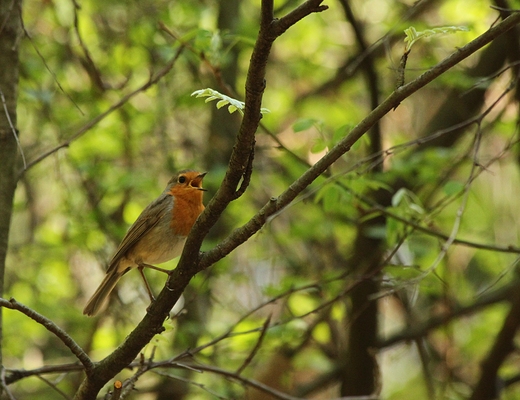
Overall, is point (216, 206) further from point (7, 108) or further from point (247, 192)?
point (247, 192)

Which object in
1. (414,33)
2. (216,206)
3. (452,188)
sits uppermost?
(452,188)

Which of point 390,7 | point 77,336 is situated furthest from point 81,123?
point 390,7

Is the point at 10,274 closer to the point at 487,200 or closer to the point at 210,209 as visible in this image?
the point at 210,209

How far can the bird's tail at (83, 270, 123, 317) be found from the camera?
430 centimetres

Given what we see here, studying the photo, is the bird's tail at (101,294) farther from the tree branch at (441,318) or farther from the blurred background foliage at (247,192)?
the tree branch at (441,318)

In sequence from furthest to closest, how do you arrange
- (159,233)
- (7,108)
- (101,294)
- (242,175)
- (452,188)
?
(101,294) → (159,233) → (452,188) → (7,108) → (242,175)

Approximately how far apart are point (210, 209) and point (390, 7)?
18.0 feet

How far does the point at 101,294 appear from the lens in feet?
14.4

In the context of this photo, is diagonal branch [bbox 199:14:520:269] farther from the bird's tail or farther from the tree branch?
the tree branch

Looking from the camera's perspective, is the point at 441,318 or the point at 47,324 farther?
the point at 441,318

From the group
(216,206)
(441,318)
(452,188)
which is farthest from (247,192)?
(216,206)

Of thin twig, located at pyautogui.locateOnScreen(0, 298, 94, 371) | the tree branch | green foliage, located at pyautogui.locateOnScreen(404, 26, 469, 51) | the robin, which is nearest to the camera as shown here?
thin twig, located at pyautogui.locateOnScreen(0, 298, 94, 371)

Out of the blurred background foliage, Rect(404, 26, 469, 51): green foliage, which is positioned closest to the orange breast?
the blurred background foliage

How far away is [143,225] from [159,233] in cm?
19
